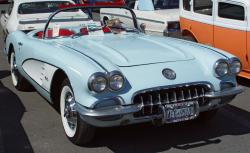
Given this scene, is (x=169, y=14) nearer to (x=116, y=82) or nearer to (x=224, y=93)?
(x=224, y=93)

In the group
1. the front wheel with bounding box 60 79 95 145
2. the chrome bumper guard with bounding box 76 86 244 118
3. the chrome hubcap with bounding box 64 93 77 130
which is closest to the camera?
the chrome bumper guard with bounding box 76 86 244 118

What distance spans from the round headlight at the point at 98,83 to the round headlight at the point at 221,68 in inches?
48.0

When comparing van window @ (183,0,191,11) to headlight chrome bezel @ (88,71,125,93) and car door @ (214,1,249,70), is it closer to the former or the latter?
car door @ (214,1,249,70)

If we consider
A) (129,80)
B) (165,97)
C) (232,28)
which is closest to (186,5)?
(232,28)

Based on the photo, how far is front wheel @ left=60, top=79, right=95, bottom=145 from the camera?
4.30 metres

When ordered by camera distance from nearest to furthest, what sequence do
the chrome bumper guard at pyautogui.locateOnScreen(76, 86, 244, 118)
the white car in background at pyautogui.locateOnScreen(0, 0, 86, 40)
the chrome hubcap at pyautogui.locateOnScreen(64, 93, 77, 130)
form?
the chrome bumper guard at pyautogui.locateOnScreen(76, 86, 244, 118)
the chrome hubcap at pyautogui.locateOnScreen(64, 93, 77, 130)
the white car in background at pyautogui.locateOnScreen(0, 0, 86, 40)

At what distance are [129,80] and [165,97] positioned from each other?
39 cm

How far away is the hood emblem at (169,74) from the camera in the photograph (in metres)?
4.25

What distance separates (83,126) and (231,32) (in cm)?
337

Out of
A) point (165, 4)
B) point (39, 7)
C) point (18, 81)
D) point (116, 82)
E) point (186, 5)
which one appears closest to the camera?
point (116, 82)

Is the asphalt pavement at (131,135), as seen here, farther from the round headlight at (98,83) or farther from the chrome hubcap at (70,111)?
the round headlight at (98,83)

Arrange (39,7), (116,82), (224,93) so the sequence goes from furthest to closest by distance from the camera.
Answer: (39,7) < (224,93) < (116,82)

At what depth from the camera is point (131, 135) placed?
479cm

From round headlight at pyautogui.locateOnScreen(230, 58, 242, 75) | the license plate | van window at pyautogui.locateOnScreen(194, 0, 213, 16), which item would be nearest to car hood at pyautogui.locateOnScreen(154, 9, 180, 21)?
van window at pyautogui.locateOnScreen(194, 0, 213, 16)
